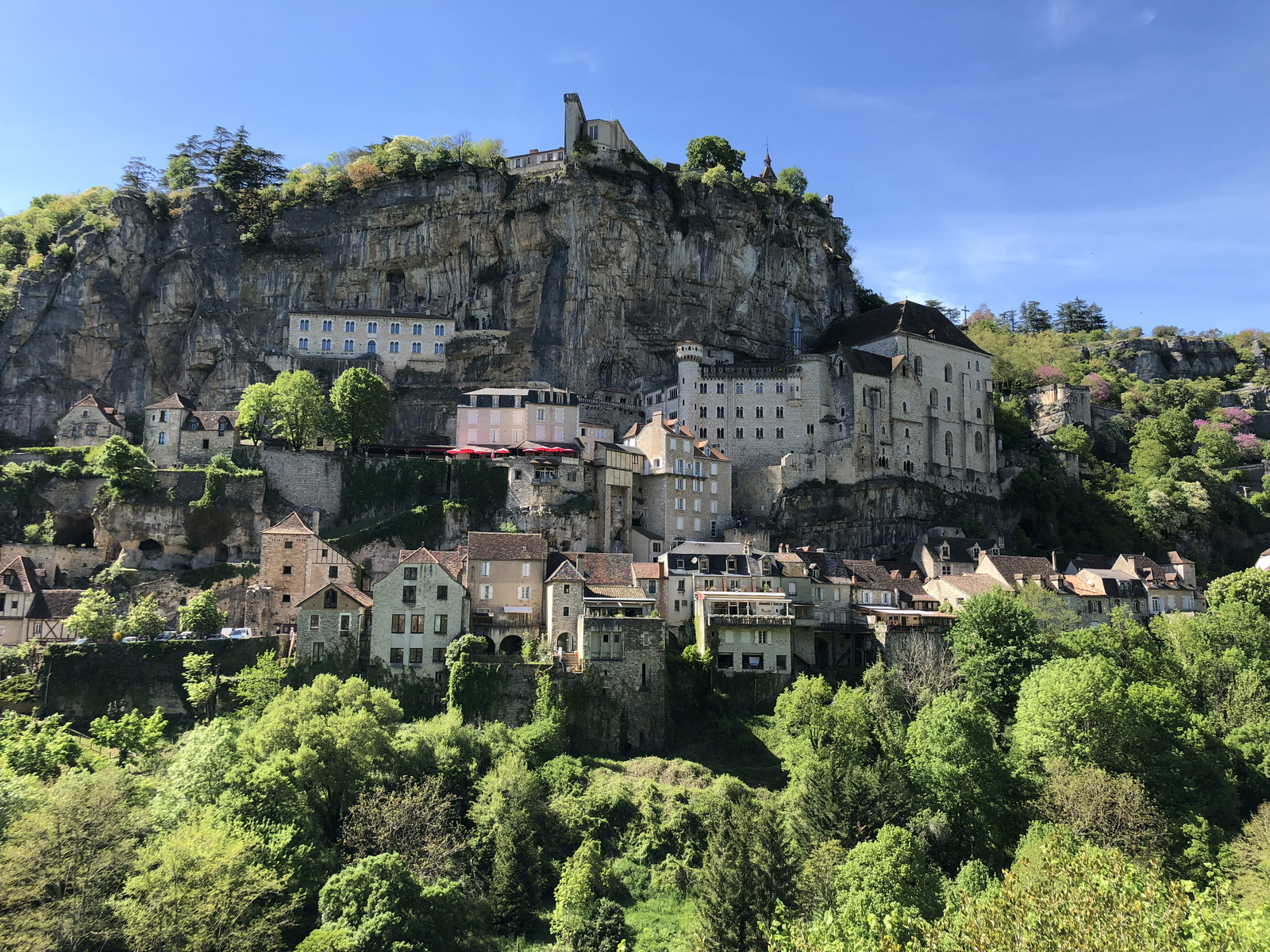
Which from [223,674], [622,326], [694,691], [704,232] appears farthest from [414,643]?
[704,232]

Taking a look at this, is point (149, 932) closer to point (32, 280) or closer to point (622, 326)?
point (622, 326)

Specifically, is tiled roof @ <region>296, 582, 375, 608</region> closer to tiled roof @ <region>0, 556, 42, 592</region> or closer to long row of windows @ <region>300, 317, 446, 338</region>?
tiled roof @ <region>0, 556, 42, 592</region>

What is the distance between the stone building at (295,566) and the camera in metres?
53.8

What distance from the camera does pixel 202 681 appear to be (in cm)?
4691

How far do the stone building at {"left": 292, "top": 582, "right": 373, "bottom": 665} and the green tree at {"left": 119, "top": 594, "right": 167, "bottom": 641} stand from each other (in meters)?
6.49

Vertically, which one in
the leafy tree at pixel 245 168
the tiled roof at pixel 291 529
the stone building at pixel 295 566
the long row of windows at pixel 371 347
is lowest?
the stone building at pixel 295 566

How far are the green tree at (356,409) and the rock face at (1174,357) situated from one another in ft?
258

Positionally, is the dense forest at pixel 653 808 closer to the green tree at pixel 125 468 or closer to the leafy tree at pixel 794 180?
the green tree at pixel 125 468

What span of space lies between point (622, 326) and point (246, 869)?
54788 mm

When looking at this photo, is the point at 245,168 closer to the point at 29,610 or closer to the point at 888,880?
the point at 29,610

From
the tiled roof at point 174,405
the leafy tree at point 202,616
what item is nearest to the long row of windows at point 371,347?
the tiled roof at point 174,405

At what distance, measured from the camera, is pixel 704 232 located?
3243 inches

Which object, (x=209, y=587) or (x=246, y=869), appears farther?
(x=209, y=587)

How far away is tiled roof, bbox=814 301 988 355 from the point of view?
81750mm
